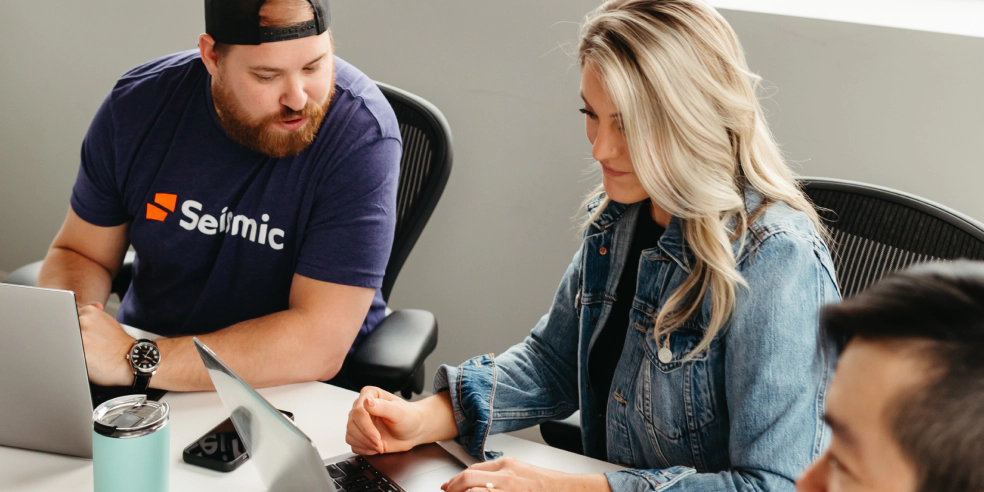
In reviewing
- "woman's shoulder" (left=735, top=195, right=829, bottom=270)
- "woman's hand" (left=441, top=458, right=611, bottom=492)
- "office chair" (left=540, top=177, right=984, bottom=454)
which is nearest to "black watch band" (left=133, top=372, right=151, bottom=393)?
"woman's hand" (left=441, top=458, right=611, bottom=492)

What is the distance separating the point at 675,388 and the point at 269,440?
55 cm

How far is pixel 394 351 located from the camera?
55.9 inches

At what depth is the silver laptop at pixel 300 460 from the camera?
816 millimetres

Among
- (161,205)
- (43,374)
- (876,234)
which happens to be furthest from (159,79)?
(876,234)

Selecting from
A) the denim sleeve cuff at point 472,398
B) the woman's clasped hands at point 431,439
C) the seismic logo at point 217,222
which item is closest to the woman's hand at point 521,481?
the woman's clasped hands at point 431,439

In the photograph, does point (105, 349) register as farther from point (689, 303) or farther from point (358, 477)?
point (689, 303)

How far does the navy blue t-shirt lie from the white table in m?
0.24

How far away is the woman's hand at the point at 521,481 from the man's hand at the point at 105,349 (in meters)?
0.57

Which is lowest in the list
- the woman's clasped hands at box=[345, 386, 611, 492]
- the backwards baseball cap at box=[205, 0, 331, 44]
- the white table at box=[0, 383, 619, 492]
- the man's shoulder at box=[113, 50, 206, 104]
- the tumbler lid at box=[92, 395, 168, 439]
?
the white table at box=[0, 383, 619, 492]

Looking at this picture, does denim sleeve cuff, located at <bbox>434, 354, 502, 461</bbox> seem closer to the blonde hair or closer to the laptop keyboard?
the laptop keyboard

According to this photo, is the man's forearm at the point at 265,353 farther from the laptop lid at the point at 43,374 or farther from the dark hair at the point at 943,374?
the dark hair at the point at 943,374

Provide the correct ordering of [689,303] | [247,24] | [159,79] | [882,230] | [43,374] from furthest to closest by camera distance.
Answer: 1. [159,79]
2. [247,24]
3. [882,230]
4. [689,303]
5. [43,374]

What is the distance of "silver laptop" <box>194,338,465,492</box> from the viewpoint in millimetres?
816

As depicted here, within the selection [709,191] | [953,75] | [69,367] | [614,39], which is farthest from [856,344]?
[953,75]
